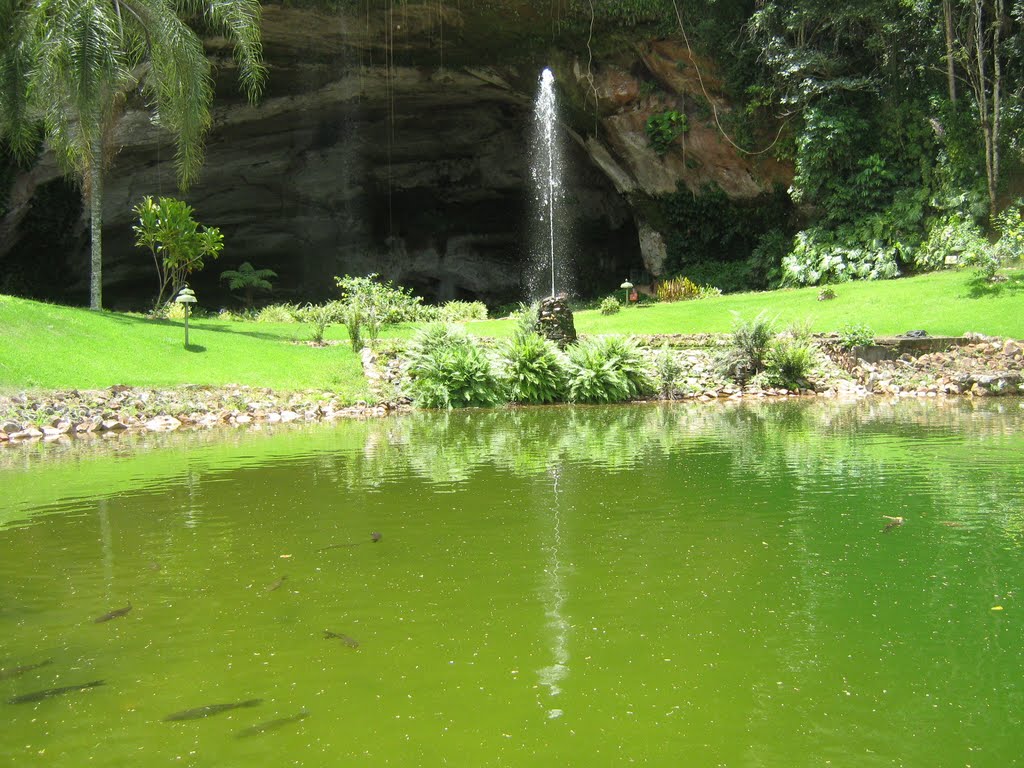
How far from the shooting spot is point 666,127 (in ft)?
91.4

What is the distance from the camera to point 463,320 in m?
24.5

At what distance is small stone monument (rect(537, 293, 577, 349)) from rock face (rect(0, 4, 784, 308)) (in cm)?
1376

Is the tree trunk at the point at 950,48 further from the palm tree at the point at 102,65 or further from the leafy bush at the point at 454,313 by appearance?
the palm tree at the point at 102,65

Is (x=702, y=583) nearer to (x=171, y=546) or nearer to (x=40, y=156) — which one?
(x=171, y=546)

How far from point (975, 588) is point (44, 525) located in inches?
211

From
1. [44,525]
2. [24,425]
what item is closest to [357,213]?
[24,425]

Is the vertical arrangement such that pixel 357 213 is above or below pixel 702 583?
above

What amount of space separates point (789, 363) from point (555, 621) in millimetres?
13105

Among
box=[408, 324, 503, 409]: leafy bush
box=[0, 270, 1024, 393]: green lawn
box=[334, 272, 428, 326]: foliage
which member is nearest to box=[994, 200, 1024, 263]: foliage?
box=[0, 270, 1024, 393]: green lawn

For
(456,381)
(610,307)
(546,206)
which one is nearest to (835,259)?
(610,307)

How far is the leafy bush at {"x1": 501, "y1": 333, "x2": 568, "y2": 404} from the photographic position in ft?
48.4

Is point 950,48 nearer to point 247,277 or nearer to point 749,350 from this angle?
point 749,350

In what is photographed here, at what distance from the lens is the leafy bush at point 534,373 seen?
14766 mm

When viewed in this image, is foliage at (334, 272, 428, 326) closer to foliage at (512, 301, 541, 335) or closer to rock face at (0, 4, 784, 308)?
foliage at (512, 301, 541, 335)
